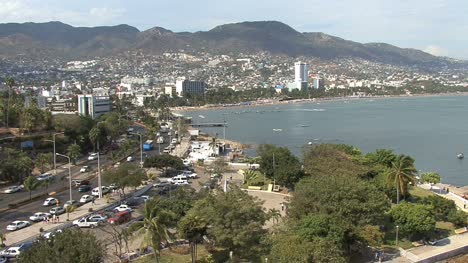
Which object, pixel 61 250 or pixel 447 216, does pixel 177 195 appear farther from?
pixel 447 216

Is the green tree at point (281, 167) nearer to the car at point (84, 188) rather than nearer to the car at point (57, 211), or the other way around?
the car at point (84, 188)

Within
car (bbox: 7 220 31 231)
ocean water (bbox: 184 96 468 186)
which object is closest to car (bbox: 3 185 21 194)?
car (bbox: 7 220 31 231)

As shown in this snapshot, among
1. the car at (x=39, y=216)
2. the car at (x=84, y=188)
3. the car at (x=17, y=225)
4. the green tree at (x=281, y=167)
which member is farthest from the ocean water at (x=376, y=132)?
the car at (x=17, y=225)

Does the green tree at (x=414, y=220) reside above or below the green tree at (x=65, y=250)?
below

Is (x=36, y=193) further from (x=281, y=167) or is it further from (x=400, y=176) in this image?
(x=400, y=176)

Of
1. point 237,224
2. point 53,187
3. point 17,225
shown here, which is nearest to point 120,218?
point 17,225

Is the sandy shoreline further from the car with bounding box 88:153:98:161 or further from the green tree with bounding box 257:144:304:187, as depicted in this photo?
the green tree with bounding box 257:144:304:187
